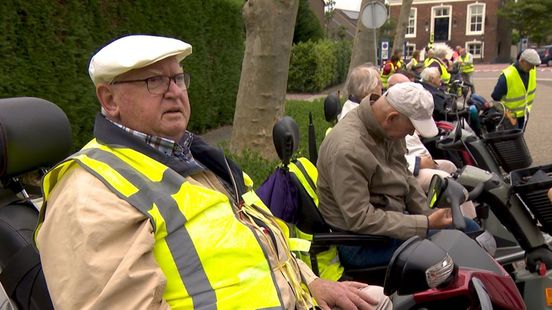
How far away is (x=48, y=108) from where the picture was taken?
209 cm

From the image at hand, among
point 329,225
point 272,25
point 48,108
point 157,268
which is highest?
point 272,25

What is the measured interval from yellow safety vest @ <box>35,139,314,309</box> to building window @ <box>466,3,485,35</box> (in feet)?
229

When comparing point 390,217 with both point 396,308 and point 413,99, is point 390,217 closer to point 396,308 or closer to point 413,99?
point 413,99

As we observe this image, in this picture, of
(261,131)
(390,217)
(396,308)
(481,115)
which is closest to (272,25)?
(261,131)

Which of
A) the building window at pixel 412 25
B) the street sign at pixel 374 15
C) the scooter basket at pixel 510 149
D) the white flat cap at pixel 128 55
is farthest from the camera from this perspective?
the building window at pixel 412 25

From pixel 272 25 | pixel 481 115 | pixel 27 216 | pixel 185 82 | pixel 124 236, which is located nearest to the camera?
pixel 124 236

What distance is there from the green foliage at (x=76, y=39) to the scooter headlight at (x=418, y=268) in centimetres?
539

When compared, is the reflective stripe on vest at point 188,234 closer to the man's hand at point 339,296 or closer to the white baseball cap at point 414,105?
the man's hand at point 339,296

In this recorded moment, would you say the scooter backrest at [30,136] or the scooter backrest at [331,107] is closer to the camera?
the scooter backrest at [30,136]

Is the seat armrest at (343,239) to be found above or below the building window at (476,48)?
above

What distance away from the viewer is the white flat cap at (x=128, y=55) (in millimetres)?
1888

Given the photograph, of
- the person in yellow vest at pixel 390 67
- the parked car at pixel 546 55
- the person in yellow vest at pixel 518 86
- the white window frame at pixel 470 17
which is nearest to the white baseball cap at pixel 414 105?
the person in yellow vest at pixel 518 86

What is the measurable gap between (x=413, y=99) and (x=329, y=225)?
821mm

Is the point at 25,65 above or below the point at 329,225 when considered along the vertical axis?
above
